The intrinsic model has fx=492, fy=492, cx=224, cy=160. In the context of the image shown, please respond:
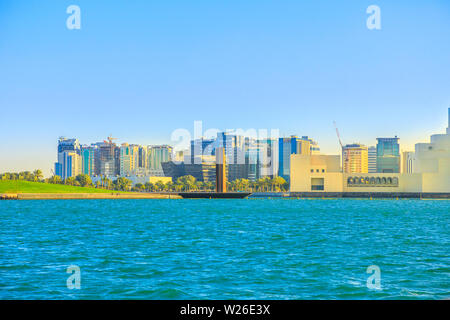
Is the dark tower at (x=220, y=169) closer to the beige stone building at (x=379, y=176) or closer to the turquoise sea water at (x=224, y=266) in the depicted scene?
the beige stone building at (x=379, y=176)

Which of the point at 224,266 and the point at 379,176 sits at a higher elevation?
the point at 379,176

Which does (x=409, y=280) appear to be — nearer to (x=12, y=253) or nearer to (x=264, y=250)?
(x=264, y=250)

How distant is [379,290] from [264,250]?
1132 cm

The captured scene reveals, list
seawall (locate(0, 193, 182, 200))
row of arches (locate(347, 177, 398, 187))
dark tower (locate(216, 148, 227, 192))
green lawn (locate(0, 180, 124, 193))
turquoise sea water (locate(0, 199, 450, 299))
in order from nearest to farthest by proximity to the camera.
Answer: turquoise sea water (locate(0, 199, 450, 299))
seawall (locate(0, 193, 182, 200))
green lawn (locate(0, 180, 124, 193))
row of arches (locate(347, 177, 398, 187))
dark tower (locate(216, 148, 227, 192))

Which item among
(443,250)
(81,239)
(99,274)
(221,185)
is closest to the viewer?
(99,274)

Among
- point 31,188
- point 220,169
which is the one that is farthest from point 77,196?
point 220,169

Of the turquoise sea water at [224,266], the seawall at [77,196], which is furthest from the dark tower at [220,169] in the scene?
the turquoise sea water at [224,266]

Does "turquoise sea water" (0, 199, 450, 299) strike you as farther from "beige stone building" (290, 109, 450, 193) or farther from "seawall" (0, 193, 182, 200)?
"beige stone building" (290, 109, 450, 193)

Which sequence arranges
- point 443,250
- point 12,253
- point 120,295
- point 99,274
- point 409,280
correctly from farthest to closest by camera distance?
point 443,250, point 12,253, point 99,274, point 409,280, point 120,295

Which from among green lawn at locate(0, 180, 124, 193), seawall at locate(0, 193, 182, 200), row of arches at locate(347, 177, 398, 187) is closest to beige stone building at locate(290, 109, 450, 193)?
row of arches at locate(347, 177, 398, 187)

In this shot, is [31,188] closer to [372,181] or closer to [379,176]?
[372,181]

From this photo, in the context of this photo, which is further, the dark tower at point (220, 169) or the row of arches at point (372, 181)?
the dark tower at point (220, 169)
